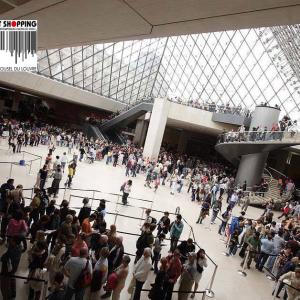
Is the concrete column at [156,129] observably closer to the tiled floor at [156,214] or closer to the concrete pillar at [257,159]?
the tiled floor at [156,214]

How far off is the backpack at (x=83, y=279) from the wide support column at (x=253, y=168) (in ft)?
65.9

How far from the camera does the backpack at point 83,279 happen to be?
529cm

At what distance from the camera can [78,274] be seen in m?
5.30

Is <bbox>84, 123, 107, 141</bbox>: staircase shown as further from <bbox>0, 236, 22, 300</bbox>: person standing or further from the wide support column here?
<bbox>0, 236, 22, 300</bbox>: person standing

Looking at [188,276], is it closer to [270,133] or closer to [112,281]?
[112,281]

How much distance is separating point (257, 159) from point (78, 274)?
2038cm

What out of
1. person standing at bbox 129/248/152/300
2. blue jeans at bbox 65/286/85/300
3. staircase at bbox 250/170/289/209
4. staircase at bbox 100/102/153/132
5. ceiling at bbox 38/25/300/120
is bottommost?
staircase at bbox 250/170/289/209

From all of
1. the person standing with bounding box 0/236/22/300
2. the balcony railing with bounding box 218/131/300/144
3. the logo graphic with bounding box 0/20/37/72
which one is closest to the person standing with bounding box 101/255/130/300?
the person standing with bounding box 0/236/22/300

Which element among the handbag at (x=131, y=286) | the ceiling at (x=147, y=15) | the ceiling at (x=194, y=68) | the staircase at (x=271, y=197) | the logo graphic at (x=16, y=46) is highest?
the ceiling at (x=194, y=68)

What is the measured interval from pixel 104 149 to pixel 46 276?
1952 centimetres

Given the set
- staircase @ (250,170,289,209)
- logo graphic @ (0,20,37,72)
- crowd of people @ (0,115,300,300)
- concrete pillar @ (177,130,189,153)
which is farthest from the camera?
concrete pillar @ (177,130,189,153)

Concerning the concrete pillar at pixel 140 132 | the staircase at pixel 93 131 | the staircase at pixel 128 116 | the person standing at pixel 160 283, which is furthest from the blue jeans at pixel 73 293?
the concrete pillar at pixel 140 132

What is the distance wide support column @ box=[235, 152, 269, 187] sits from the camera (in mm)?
23578

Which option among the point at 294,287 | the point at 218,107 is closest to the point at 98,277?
the point at 294,287
